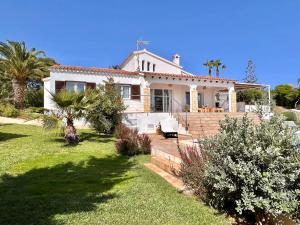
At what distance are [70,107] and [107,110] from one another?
459 centimetres

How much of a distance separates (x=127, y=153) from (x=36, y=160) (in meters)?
3.79

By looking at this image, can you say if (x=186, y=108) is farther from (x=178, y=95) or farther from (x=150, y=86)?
(x=150, y=86)

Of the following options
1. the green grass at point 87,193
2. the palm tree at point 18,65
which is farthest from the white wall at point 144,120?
the palm tree at point 18,65

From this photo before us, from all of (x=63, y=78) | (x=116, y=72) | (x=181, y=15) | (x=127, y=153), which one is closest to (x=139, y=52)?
(x=181, y=15)

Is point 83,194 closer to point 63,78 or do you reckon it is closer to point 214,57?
point 63,78

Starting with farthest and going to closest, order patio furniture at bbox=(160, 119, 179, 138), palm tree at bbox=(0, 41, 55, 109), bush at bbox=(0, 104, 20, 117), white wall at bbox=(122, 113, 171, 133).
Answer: palm tree at bbox=(0, 41, 55, 109) → bush at bbox=(0, 104, 20, 117) → white wall at bbox=(122, 113, 171, 133) → patio furniture at bbox=(160, 119, 179, 138)

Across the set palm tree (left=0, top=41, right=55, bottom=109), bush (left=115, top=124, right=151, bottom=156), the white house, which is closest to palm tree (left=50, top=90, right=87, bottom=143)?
bush (left=115, top=124, right=151, bottom=156)

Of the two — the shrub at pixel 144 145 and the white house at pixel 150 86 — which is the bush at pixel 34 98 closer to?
the white house at pixel 150 86

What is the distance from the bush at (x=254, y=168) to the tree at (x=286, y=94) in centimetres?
5157

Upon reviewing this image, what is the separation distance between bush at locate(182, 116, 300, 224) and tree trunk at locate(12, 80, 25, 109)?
94.7 feet

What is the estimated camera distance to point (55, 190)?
7.41m

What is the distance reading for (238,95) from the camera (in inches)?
1672

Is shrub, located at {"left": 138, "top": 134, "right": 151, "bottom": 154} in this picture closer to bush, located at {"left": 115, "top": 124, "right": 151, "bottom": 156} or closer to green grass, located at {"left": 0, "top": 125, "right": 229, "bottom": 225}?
bush, located at {"left": 115, "top": 124, "right": 151, "bottom": 156}

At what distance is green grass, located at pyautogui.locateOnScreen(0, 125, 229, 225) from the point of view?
18.3 ft
